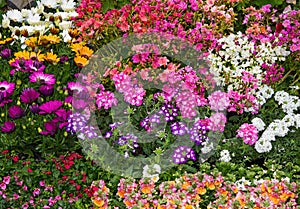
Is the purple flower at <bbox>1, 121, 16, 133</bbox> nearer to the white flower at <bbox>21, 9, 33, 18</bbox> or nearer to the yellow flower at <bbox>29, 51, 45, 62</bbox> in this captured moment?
the yellow flower at <bbox>29, 51, 45, 62</bbox>

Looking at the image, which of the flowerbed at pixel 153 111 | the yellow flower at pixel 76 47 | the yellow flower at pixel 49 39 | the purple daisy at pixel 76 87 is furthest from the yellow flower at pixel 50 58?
the purple daisy at pixel 76 87

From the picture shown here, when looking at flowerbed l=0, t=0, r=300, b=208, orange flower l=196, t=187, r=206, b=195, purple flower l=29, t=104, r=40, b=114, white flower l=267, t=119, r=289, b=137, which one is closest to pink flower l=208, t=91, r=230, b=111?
flowerbed l=0, t=0, r=300, b=208

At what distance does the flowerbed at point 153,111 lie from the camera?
344cm

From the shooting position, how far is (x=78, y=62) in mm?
4262

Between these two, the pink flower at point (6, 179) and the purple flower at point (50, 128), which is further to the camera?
the purple flower at point (50, 128)

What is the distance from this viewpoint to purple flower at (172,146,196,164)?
3705mm

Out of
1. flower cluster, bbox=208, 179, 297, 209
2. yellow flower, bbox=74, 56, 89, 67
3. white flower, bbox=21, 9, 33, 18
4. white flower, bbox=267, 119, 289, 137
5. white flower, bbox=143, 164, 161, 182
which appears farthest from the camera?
white flower, bbox=21, 9, 33, 18

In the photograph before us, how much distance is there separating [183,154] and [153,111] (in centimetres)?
45

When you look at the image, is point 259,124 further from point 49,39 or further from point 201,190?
point 49,39

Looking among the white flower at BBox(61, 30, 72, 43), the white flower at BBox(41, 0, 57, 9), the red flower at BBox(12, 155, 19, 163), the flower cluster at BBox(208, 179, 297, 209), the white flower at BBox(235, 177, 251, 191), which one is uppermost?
the white flower at BBox(41, 0, 57, 9)

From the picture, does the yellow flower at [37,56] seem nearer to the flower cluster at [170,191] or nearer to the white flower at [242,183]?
the flower cluster at [170,191]

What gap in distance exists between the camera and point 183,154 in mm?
3693

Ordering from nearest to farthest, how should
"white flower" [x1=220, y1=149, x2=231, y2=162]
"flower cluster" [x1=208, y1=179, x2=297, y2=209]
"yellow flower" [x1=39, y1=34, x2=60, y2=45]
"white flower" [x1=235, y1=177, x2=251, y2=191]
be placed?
"flower cluster" [x1=208, y1=179, x2=297, y2=209] < "white flower" [x1=235, y1=177, x2=251, y2=191] < "white flower" [x1=220, y1=149, x2=231, y2=162] < "yellow flower" [x1=39, y1=34, x2=60, y2=45]

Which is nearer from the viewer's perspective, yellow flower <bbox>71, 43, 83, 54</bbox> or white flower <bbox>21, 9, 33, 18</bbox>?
yellow flower <bbox>71, 43, 83, 54</bbox>
